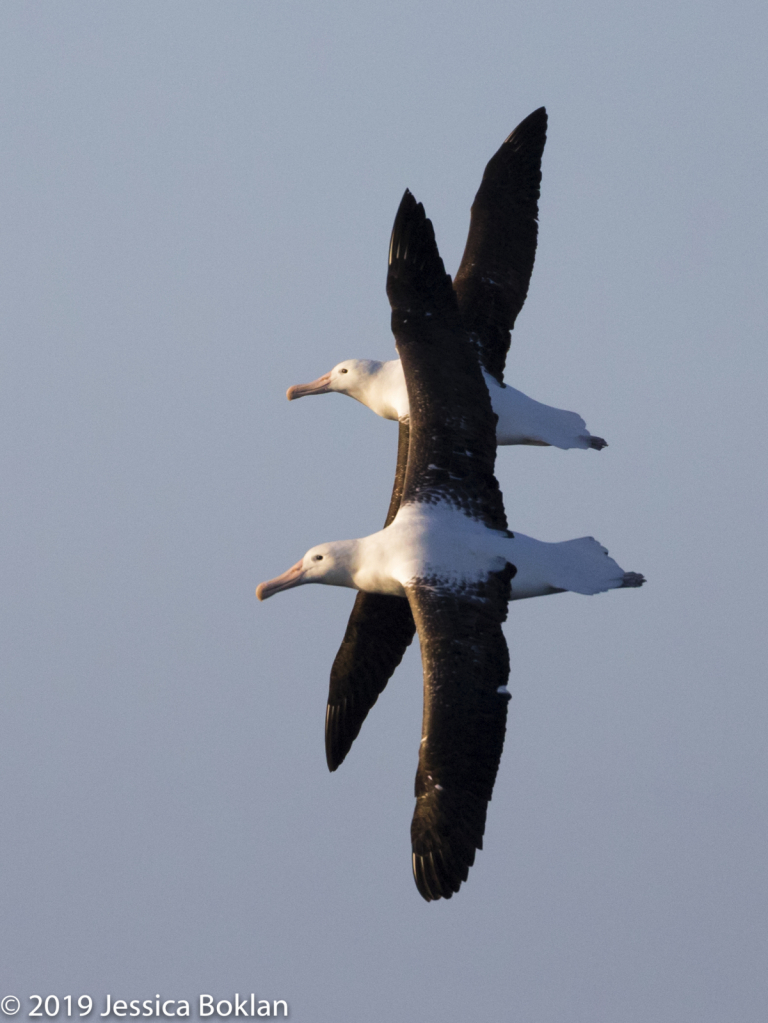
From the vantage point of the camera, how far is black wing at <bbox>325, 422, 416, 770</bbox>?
1712 centimetres

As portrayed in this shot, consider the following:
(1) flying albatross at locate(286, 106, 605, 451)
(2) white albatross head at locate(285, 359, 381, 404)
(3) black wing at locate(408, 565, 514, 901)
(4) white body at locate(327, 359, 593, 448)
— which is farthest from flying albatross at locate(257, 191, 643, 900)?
(2) white albatross head at locate(285, 359, 381, 404)

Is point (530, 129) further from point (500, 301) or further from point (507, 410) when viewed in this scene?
point (507, 410)

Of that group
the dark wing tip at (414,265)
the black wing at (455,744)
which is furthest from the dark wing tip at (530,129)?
the black wing at (455,744)

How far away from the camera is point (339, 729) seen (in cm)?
1738

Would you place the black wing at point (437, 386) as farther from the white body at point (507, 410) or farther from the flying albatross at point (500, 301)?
the flying albatross at point (500, 301)

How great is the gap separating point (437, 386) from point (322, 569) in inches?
70.9

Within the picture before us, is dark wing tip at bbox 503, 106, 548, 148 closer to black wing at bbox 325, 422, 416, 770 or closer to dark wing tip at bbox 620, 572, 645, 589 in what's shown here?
black wing at bbox 325, 422, 416, 770

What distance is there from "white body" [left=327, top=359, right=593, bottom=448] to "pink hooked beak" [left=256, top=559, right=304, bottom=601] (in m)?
1.95

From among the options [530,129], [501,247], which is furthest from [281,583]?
[530,129]

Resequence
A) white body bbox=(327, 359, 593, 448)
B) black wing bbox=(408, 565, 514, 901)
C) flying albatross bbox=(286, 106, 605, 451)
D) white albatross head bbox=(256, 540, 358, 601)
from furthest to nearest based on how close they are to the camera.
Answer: flying albatross bbox=(286, 106, 605, 451) < white body bbox=(327, 359, 593, 448) < white albatross head bbox=(256, 540, 358, 601) < black wing bbox=(408, 565, 514, 901)

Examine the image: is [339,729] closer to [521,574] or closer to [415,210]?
[521,574]

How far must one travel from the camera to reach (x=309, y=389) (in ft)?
64.1

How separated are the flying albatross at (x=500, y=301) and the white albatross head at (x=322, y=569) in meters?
1.88

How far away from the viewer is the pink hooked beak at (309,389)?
63.8 feet
